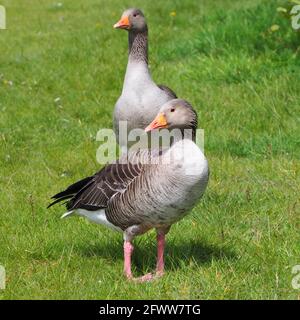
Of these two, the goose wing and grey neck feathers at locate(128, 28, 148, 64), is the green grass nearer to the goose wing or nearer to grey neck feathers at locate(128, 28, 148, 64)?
the goose wing

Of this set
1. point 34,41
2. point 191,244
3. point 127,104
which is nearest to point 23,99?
point 34,41

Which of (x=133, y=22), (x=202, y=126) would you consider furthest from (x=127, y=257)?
(x=202, y=126)

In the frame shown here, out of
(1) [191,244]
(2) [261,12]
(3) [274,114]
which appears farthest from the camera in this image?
(2) [261,12]

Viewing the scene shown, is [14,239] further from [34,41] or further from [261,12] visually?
[34,41]

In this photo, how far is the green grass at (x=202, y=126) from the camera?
19.2ft

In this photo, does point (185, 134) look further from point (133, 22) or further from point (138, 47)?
point (133, 22)

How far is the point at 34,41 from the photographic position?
14383 mm

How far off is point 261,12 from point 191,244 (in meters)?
6.98

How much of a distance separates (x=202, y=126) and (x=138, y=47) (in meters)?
2.40

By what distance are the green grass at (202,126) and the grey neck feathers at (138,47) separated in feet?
4.85

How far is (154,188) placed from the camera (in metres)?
5.51

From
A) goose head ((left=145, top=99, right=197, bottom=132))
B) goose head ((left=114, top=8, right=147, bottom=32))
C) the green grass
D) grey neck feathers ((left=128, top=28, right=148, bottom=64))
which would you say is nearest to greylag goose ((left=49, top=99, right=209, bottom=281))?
goose head ((left=145, top=99, right=197, bottom=132))

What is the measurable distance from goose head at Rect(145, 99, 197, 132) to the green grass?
1.07 m

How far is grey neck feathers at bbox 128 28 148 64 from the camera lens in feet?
24.8
